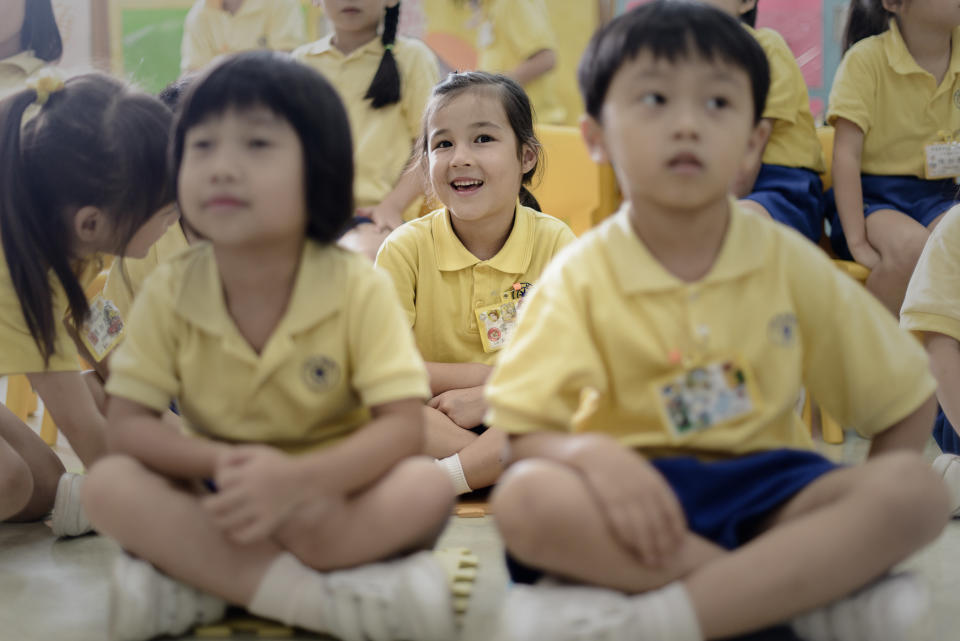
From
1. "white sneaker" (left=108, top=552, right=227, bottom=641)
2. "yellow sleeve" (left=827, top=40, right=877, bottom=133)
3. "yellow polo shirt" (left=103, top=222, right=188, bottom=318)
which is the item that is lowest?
"white sneaker" (left=108, top=552, right=227, bottom=641)

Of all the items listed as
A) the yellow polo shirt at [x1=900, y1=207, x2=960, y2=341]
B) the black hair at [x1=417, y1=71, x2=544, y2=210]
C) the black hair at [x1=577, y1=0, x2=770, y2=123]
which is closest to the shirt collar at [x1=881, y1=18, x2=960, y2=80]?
the yellow polo shirt at [x1=900, y1=207, x2=960, y2=341]

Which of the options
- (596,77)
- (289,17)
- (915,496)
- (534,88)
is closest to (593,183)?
(534,88)

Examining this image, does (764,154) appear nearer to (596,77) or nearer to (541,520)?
(596,77)

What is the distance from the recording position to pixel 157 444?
905 millimetres

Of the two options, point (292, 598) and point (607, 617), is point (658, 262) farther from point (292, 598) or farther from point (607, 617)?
point (292, 598)

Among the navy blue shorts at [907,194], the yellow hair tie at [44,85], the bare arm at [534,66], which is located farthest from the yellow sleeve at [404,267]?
the bare arm at [534,66]

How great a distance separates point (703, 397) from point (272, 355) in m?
0.42

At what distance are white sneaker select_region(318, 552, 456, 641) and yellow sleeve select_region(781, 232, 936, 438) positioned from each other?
17.3 inches

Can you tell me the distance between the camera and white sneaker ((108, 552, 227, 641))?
876 millimetres

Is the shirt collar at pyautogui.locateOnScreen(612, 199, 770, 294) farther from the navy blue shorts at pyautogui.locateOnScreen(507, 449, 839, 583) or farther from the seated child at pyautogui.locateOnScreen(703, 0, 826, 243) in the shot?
the seated child at pyautogui.locateOnScreen(703, 0, 826, 243)

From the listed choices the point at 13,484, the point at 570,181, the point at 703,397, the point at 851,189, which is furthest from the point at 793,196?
the point at 13,484

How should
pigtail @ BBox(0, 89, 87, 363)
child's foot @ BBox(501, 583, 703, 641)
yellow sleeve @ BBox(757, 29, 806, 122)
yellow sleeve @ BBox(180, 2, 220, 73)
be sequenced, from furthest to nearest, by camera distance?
yellow sleeve @ BBox(180, 2, 220, 73)
yellow sleeve @ BBox(757, 29, 806, 122)
pigtail @ BBox(0, 89, 87, 363)
child's foot @ BBox(501, 583, 703, 641)

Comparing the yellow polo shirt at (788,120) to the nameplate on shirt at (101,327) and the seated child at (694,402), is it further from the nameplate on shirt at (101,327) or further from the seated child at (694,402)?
the nameplate on shirt at (101,327)

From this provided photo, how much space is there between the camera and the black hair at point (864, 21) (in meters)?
2.04
